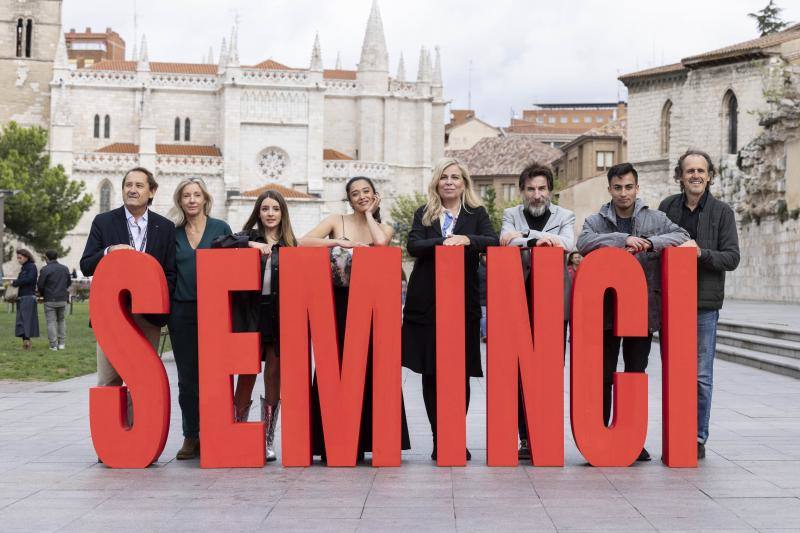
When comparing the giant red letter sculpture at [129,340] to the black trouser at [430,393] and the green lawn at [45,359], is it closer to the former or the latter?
the black trouser at [430,393]

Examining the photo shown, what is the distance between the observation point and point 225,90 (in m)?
81.2

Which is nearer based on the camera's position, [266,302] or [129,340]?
[129,340]

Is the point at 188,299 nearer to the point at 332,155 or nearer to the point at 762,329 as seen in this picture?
the point at 762,329

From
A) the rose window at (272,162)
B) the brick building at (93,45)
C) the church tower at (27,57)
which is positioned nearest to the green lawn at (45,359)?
the rose window at (272,162)

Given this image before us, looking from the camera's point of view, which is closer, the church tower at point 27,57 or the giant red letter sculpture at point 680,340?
the giant red letter sculpture at point 680,340

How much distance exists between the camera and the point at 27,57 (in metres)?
82.4

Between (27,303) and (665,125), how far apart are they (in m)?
43.5

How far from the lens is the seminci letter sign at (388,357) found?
742 centimetres

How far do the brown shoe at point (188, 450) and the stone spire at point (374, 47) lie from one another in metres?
78.5

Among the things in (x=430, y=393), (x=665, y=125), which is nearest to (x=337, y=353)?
(x=430, y=393)

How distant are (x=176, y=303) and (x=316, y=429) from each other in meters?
1.26

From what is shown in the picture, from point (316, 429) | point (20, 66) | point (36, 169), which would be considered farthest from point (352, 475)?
point (20, 66)

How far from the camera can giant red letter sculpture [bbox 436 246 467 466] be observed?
7484mm

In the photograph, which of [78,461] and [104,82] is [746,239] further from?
[104,82]
